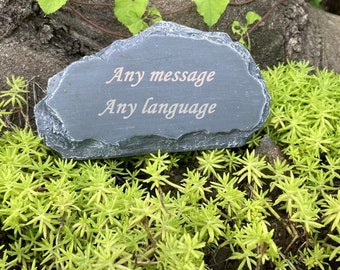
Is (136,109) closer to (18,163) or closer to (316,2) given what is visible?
(18,163)

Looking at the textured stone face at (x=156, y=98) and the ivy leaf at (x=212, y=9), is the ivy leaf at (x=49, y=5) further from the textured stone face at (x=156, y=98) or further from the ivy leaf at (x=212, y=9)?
the ivy leaf at (x=212, y=9)

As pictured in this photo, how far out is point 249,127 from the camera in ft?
5.01

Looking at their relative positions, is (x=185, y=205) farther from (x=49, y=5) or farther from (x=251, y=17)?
(x=251, y=17)


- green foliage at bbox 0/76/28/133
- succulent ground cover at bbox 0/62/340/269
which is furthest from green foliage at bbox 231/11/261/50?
green foliage at bbox 0/76/28/133

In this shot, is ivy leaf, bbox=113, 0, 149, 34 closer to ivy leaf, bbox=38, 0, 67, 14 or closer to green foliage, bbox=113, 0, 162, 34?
green foliage, bbox=113, 0, 162, 34

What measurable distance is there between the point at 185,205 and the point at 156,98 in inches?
14.1

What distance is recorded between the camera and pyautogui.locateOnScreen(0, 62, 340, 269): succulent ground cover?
116 centimetres

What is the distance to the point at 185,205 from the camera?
1.29m

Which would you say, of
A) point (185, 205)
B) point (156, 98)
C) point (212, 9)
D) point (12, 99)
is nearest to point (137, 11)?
point (212, 9)

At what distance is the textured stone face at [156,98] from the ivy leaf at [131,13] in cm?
27

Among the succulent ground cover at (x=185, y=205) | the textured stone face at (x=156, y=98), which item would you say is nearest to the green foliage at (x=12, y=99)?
the succulent ground cover at (x=185, y=205)

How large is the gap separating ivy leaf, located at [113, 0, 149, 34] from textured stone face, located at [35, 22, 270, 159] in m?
0.27

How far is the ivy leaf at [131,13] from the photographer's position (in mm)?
1761

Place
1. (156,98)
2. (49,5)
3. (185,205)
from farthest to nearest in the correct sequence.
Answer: (49,5)
(156,98)
(185,205)
